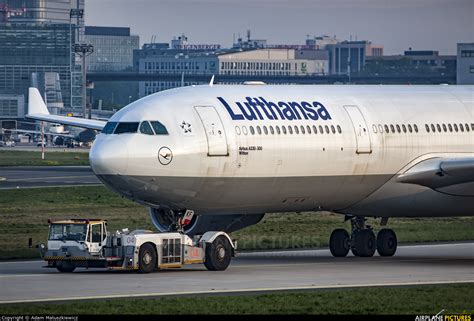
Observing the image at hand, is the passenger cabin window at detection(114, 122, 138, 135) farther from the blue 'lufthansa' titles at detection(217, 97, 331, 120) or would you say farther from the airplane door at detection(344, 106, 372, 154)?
the airplane door at detection(344, 106, 372, 154)

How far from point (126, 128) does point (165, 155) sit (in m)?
1.58

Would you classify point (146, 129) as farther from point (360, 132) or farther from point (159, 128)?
point (360, 132)

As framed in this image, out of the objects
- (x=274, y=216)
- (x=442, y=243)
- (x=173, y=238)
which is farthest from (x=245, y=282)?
(x=274, y=216)

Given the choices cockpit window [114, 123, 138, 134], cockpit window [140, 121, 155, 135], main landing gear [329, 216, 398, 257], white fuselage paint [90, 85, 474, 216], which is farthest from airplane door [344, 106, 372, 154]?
cockpit window [114, 123, 138, 134]

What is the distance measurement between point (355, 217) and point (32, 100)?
148 feet

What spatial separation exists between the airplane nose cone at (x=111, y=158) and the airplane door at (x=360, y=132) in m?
9.08

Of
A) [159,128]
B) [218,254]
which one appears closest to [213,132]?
[159,128]

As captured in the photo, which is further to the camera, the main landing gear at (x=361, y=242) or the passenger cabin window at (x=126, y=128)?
the main landing gear at (x=361, y=242)

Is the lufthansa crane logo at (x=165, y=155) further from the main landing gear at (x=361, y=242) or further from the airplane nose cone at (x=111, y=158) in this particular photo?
the main landing gear at (x=361, y=242)

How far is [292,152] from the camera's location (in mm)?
45938

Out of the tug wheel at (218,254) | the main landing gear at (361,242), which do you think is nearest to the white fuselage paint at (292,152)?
the tug wheel at (218,254)

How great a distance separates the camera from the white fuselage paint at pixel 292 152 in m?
43.1

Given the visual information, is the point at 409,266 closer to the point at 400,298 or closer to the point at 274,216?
the point at 400,298

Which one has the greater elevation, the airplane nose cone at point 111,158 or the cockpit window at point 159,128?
the cockpit window at point 159,128
